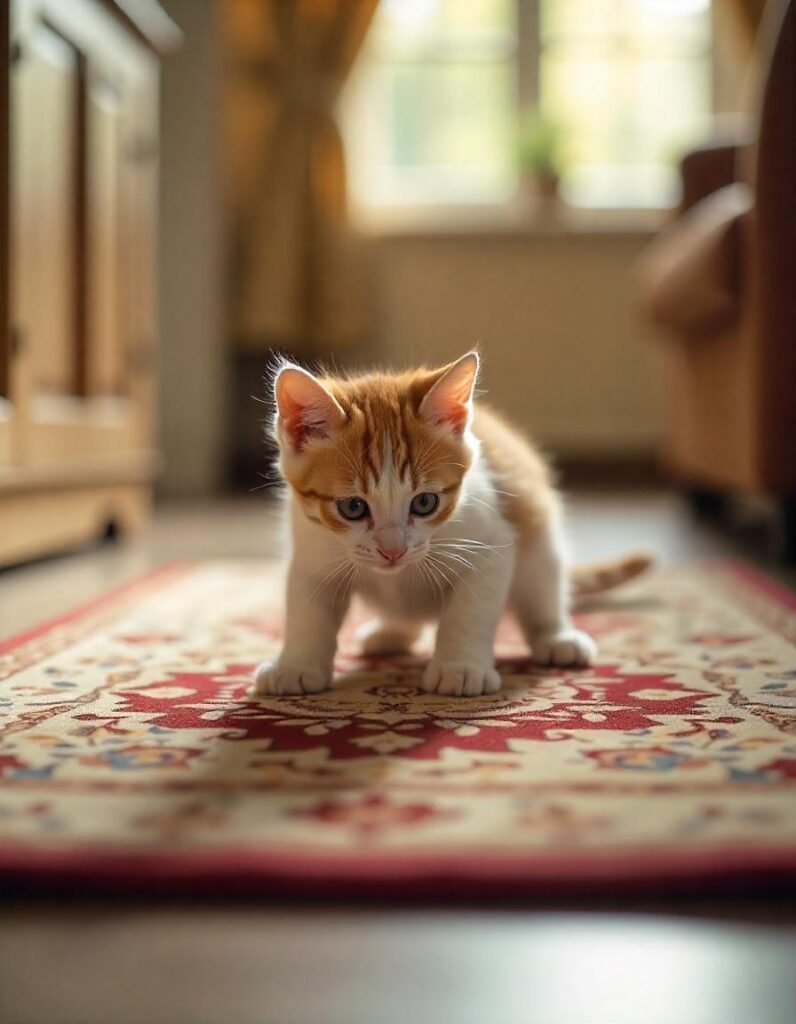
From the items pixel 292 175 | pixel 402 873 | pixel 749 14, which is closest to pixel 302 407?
pixel 402 873

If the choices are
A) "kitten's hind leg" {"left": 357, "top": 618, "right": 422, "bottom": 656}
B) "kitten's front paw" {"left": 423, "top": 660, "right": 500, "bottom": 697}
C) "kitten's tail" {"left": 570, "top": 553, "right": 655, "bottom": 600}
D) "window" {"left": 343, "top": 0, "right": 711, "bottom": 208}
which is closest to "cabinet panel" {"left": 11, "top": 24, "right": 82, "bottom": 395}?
"kitten's hind leg" {"left": 357, "top": 618, "right": 422, "bottom": 656}

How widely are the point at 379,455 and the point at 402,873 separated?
51 centimetres

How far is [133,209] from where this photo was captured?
2846 mm

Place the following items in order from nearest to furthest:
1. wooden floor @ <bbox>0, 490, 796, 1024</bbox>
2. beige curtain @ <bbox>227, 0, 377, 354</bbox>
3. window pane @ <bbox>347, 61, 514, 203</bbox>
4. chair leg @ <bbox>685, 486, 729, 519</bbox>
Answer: wooden floor @ <bbox>0, 490, 796, 1024</bbox>
chair leg @ <bbox>685, 486, 729, 519</bbox>
beige curtain @ <bbox>227, 0, 377, 354</bbox>
window pane @ <bbox>347, 61, 514, 203</bbox>

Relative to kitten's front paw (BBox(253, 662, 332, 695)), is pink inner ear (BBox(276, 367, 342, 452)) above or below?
above

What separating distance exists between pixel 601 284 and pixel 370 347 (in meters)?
0.98

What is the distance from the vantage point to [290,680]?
3.94 ft

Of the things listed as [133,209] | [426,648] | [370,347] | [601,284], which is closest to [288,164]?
[370,347]

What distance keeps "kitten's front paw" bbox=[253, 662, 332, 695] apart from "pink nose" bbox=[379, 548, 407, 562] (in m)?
0.18

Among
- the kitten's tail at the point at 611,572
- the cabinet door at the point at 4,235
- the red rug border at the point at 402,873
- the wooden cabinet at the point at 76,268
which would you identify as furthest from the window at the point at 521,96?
the red rug border at the point at 402,873

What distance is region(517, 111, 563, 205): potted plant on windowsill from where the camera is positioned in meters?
4.41

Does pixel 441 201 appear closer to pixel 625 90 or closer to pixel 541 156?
pixel 541 156

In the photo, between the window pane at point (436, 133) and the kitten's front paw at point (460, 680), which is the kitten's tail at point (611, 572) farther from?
the window pane at point (436, 133)

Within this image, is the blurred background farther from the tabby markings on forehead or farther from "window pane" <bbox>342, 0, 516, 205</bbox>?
the tabby markings on forehead
